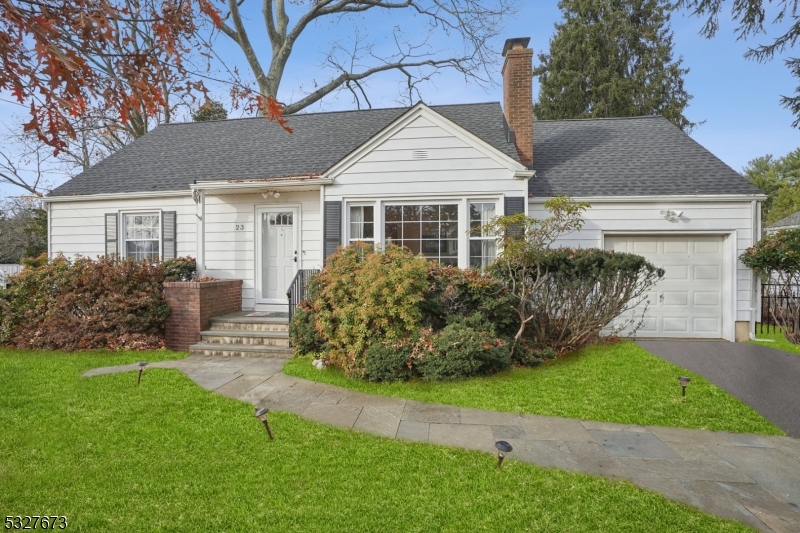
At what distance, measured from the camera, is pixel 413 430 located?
393 centimetres

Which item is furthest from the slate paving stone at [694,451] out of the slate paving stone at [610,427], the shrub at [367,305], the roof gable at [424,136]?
the roof gable at [424,136]

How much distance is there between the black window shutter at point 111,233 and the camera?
9703 millimetres

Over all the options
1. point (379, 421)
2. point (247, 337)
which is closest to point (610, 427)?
point (379, 421)

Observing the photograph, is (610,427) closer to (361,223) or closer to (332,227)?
(361,223)

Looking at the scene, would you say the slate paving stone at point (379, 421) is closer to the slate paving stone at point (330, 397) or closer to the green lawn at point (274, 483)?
the green lawn at point (274, 483)

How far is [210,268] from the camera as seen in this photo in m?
9.27

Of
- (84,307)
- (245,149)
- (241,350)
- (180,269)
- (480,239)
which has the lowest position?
(241,350)

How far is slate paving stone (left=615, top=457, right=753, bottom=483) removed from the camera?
3.06 metres

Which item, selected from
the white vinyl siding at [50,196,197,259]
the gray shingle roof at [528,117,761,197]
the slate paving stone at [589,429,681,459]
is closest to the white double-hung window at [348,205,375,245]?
the gray shingle roof at [528,117,761,197]

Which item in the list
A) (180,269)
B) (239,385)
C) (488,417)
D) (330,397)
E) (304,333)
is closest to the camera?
(488,417)

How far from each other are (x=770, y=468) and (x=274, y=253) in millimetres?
8745

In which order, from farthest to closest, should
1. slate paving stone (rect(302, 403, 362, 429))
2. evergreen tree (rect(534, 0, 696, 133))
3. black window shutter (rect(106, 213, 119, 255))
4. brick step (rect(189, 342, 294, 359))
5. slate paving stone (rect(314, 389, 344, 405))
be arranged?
evergreen tree (rect(534, 0, 696, 133)), black window shutter (rect(106, 213, 119, 255)), brick step (rect(189, 342, 294, 359)), slate paving stone (rect(314, 389, 344, 405)), slate paving stone (rect(302, 403, 362, 429))

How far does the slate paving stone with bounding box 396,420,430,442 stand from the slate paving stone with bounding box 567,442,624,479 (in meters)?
1.34

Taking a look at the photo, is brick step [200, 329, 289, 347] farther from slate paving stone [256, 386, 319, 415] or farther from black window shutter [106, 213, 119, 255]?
black window shutter [106, 213, 119, 255]
